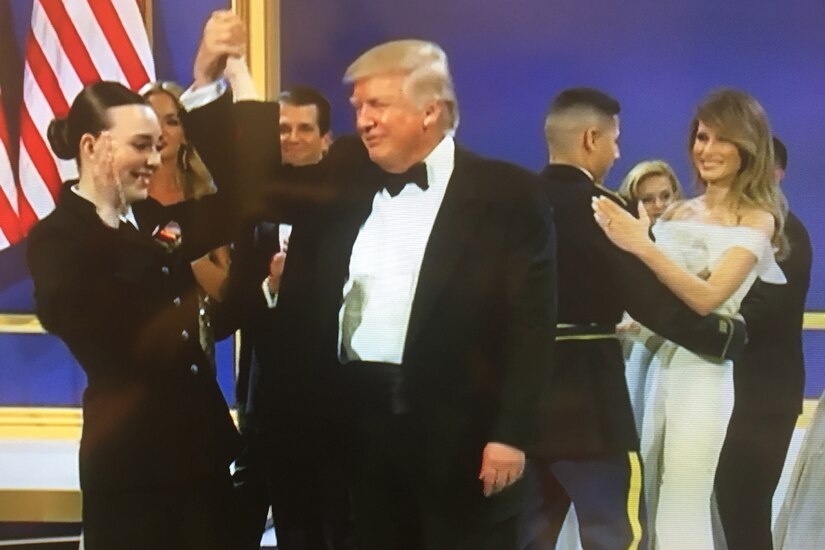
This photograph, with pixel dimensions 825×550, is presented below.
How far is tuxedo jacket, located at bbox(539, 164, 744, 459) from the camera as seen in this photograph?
1.18 m

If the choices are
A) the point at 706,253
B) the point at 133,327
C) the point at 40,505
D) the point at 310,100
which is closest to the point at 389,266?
the point at 310,100

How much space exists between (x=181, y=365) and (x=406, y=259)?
0.42 m

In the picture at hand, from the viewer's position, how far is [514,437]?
3.79 ft

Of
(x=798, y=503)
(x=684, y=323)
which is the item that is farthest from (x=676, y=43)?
(x=798, y=503)

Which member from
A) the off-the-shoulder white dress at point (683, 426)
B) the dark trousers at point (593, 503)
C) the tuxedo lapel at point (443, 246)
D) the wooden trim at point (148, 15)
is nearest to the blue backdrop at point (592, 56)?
the wooden trim at point (148, 15)

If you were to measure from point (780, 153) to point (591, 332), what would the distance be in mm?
452

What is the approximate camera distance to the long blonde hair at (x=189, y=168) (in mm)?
1195

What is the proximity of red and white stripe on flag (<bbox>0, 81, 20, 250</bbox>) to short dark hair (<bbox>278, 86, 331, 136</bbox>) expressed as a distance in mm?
499

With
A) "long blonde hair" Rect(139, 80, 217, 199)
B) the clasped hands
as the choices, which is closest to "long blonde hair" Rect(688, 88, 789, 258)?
the clasped hands

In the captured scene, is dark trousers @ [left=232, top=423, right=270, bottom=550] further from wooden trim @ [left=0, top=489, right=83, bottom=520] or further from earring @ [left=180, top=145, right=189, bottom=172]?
earring @ [left=180, top=145, right=189, bottom=172]

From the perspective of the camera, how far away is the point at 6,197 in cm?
125

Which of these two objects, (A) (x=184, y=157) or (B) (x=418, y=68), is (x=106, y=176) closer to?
(A) (x=184, y=157)

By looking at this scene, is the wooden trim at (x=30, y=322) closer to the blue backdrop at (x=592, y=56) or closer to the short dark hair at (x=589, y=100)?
the blue backdrop at (x=592, y=56)

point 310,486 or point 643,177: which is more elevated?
point 643,177
